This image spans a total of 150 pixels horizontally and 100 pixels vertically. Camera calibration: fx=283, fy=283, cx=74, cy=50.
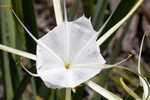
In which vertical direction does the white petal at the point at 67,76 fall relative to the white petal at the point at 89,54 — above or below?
below

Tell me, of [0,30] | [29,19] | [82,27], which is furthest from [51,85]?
[0,30]

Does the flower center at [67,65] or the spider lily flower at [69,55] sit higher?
the spider lily flower at [69,55]

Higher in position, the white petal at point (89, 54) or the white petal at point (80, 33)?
the white petal at point (80, 33)

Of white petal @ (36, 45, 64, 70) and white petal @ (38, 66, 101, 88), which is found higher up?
white petal @ (36, 45, 64, 70)

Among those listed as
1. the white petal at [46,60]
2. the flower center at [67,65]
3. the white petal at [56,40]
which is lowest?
the flower center at [67,65]

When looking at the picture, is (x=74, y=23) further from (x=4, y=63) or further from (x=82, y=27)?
(x=4, y=63)

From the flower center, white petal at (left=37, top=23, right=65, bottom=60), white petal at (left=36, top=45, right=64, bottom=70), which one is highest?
white petal at (left=37, top=23, right=65, bottom=60)

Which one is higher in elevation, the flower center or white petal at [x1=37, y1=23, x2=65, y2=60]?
white petal at [x1=37, y1=23, x2=65, y2=60]

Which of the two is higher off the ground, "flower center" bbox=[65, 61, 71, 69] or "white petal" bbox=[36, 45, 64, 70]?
"white petal" bbox=[36, 45, 64, 70]

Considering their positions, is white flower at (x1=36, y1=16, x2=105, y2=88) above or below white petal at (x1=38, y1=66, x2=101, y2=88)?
above
